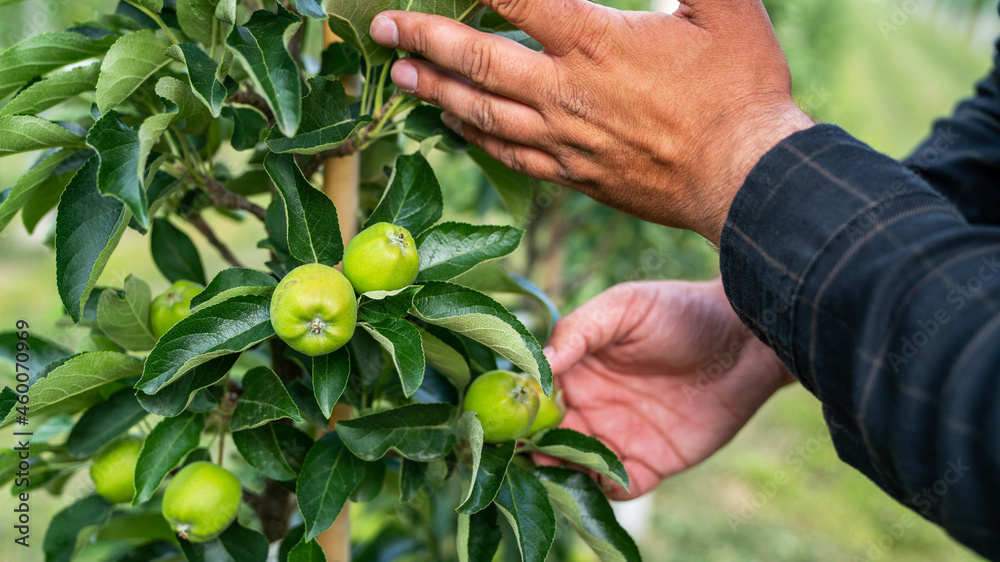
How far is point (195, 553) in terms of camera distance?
994 millimetres

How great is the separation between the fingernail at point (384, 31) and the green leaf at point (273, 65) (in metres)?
0.15

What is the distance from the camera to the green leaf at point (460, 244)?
92 centimetres

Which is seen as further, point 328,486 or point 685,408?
point 685,408

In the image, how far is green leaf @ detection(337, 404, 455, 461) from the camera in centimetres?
90

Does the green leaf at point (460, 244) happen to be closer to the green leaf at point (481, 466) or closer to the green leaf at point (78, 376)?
the green leaf at point (481, 466)

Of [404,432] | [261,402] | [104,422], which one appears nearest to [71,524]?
[104,422]

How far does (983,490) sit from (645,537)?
117 inches

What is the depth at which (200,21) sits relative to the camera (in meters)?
0.90

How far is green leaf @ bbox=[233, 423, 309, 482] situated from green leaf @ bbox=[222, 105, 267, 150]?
399 mm

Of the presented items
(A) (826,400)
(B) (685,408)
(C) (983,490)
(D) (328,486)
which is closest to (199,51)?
(D) (328,486)

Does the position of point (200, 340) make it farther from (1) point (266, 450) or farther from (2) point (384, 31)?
(2) point (384, 31)

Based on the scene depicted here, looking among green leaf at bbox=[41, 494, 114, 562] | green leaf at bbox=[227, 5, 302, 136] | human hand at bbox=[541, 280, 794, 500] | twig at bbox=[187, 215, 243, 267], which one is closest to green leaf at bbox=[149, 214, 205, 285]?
twig at bbox=[187, 215, 243, 267]

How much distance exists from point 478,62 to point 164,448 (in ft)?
2.16

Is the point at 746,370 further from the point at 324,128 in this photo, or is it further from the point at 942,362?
the point at 324,128
